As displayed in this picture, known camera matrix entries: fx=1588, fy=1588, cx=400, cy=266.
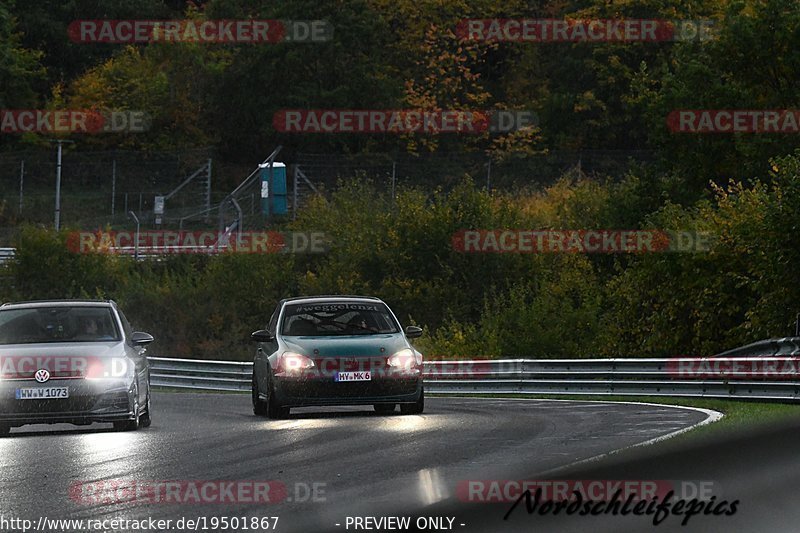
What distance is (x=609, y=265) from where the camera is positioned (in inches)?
1938

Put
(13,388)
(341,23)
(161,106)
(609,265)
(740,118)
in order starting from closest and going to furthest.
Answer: (13,388) → (740,118) → (609,265) → (341,23) → (161,106)

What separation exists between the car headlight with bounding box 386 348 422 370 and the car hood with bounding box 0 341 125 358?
134 inches

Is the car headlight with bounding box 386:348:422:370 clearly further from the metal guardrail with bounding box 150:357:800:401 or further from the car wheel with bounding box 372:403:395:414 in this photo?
the metal guardrail with bounding box 150:357:800:401

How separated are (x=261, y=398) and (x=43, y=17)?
253 feet

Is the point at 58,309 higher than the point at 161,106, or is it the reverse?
the point at 161,106

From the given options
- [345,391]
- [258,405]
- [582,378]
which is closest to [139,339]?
[345,391]

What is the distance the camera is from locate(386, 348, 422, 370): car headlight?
18891 mm

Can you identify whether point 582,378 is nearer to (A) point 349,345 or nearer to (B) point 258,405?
(B) point 258,405

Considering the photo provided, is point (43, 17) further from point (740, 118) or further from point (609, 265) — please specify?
point (740, 118)

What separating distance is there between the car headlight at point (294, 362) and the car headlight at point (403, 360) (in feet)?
3.11

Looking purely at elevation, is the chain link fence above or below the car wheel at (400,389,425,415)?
above

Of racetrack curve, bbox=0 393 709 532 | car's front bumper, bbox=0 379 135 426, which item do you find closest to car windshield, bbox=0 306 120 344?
car's front bumper, bbox=0 379 135 426

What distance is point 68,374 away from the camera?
16.5 metres

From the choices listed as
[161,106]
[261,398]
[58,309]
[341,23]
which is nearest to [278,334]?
[261,398]
